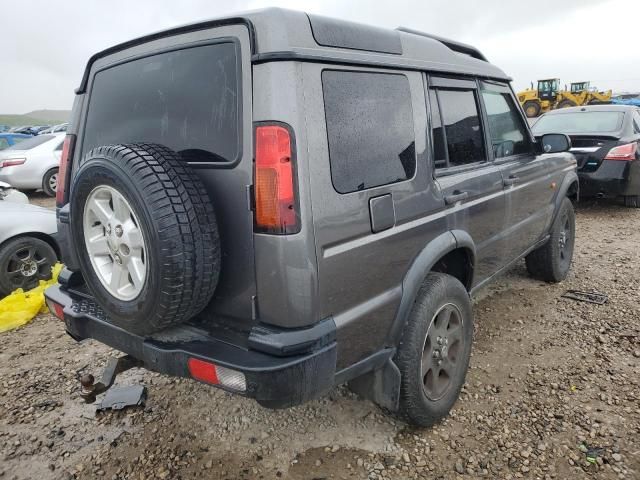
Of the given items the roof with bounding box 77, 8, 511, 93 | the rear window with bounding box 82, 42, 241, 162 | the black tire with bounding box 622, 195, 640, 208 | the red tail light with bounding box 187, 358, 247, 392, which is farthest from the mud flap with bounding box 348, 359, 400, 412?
the black tire with bounding box 622, 195, 640, 208

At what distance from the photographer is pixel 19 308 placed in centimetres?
403

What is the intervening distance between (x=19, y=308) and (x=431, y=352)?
139 inches

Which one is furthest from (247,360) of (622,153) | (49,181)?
(49,181)

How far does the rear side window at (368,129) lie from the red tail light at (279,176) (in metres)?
0.21

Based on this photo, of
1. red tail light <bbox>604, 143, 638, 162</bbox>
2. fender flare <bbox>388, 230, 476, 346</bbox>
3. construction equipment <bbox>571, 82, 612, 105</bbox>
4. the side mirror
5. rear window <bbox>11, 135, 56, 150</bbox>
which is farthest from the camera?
construction equipment <bbox>571, 82, 612, 105</bbox>

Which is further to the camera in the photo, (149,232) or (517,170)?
(517,170)

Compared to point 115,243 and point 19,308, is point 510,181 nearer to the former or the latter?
point 115,243

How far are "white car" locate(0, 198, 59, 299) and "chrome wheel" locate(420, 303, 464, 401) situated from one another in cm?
385

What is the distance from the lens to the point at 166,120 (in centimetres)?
204

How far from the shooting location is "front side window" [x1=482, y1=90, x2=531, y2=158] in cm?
316

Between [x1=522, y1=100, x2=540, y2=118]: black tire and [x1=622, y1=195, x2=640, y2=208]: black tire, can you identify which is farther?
[x1=522, y1=100, x2=540, y2=118]: black tire

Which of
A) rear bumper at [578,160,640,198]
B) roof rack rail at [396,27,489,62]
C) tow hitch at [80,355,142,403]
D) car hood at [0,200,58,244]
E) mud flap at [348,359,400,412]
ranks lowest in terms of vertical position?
mud flap at [348,359,400,412]

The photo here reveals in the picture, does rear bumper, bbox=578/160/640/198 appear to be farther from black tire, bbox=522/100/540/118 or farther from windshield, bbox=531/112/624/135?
black tire, bbox=522/100/540/118

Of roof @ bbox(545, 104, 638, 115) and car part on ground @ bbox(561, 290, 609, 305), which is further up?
roof @ bbox(545, 104, 638, 115)
